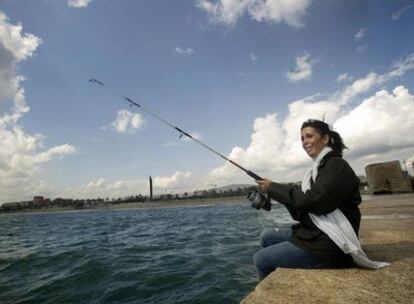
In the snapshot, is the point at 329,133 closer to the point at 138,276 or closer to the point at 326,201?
the point at 326,201

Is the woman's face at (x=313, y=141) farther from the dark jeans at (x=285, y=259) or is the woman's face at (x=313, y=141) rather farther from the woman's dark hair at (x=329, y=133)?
the dark jeans at (x=285, y=259)

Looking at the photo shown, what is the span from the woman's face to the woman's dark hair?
0.04 m

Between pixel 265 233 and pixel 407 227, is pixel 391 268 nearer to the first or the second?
pixel 265 233

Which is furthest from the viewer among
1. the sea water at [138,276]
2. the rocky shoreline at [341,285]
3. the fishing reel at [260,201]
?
the sea water at [138,276]

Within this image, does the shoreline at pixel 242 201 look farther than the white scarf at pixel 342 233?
Yes

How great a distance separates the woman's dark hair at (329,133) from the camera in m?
3.59

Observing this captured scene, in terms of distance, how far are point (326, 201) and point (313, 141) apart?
800mm

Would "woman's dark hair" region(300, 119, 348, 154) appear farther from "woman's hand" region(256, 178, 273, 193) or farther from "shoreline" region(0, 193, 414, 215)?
"shoreline" region(0, 193, 414, 215)

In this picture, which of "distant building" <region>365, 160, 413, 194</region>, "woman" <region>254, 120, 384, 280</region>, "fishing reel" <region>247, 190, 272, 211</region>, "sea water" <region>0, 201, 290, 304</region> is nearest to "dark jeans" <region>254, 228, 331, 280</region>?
"woman" <region>254, 120, 384, 280</region>

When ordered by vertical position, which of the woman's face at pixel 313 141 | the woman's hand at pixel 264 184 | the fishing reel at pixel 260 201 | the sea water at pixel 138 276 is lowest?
the sea water at pixel 138 276

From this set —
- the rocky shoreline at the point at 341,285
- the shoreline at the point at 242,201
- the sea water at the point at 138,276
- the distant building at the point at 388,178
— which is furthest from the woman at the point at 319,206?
the distant building at the point at 388,178

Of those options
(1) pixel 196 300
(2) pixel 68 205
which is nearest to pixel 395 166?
(1) pixel 196 300

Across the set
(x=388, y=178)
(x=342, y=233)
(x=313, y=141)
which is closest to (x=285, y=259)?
(x=342, y=233)

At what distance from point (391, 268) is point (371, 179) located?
17032 millimetres
